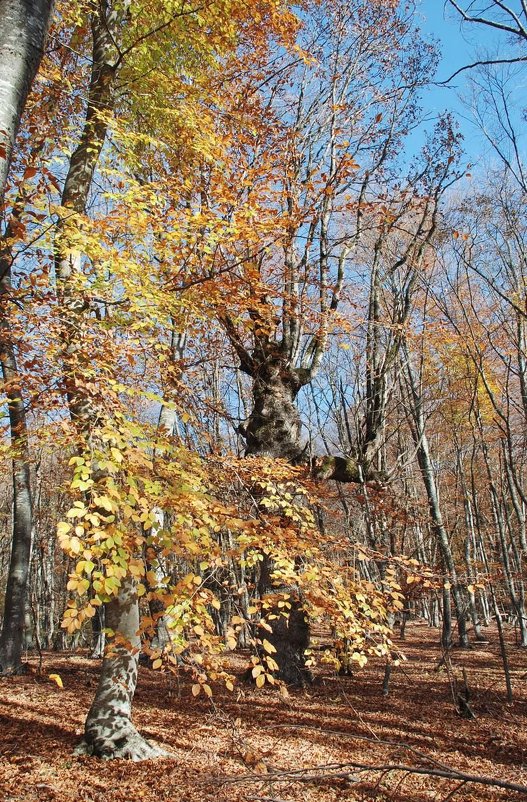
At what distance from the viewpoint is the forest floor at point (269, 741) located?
14.8ft

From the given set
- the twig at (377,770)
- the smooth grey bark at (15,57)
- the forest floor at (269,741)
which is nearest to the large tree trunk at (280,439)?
the forest floor at (269,741)

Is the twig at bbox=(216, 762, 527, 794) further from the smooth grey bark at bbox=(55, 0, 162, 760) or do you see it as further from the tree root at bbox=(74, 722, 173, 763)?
the tree root at bbox=(74, 722, 173, 763)

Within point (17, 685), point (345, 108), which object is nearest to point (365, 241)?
point (345, 108)

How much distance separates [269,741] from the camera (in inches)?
250

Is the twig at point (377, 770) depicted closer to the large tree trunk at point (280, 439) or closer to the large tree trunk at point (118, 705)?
the large tree trunk at point (118, 705)

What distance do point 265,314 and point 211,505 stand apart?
4.92 metres

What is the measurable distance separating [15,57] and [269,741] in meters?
7.47

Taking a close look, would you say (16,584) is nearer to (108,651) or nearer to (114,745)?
(114,745)

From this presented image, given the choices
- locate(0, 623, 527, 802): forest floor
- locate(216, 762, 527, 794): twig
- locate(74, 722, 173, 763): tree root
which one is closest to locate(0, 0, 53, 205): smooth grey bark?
locate(216, 762, 527, 794): twig

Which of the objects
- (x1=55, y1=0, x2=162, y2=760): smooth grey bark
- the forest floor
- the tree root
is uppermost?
(x1=55, y1=0, x2=162, y2=760): smooth grey bark

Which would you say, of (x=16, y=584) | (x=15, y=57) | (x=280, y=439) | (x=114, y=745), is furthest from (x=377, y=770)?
(x=16, y=584)

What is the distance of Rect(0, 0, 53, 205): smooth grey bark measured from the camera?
208cm

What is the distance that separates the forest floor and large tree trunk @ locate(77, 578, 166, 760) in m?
0.14

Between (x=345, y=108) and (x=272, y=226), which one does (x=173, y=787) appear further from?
(x=345, y=108)
